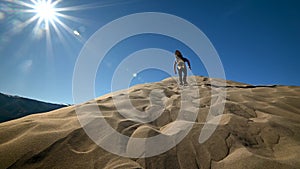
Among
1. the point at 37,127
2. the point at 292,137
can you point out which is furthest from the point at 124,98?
the point at 292,137

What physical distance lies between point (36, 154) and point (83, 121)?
86 centimetres

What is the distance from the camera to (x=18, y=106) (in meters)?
20.6

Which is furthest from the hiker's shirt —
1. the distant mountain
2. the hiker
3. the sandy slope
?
the distant mountain

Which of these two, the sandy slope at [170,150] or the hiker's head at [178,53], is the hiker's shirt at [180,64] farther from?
the sandy slope at [170,150]

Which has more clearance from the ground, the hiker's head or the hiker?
the hiker's head

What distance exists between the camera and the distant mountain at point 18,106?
1891cm

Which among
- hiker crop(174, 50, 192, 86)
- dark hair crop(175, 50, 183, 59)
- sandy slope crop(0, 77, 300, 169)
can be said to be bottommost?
sandy slope crop(0, 77, 300, 169)

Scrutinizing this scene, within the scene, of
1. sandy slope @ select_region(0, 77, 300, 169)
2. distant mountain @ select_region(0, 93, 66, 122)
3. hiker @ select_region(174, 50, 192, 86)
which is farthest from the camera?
distant mountain @ select_region(0, 93, 66, 122)

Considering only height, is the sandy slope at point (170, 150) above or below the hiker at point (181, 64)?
below

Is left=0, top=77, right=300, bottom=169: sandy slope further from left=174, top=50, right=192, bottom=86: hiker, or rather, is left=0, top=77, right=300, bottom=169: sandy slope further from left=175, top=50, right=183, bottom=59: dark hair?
left=175, top=50, right=183, bottom=59: dark hair

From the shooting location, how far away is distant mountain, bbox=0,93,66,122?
744 inches

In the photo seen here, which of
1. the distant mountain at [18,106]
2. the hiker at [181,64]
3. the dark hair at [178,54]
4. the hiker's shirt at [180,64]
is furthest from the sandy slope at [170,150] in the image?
the distant mountain at [18,106]

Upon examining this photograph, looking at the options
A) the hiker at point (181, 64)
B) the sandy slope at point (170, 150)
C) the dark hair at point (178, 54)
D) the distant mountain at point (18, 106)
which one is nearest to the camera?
the sandy slope at point (170, 150)

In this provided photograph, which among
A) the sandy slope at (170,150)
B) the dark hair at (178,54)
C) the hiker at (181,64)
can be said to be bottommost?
the sandy slope at (170,150)
